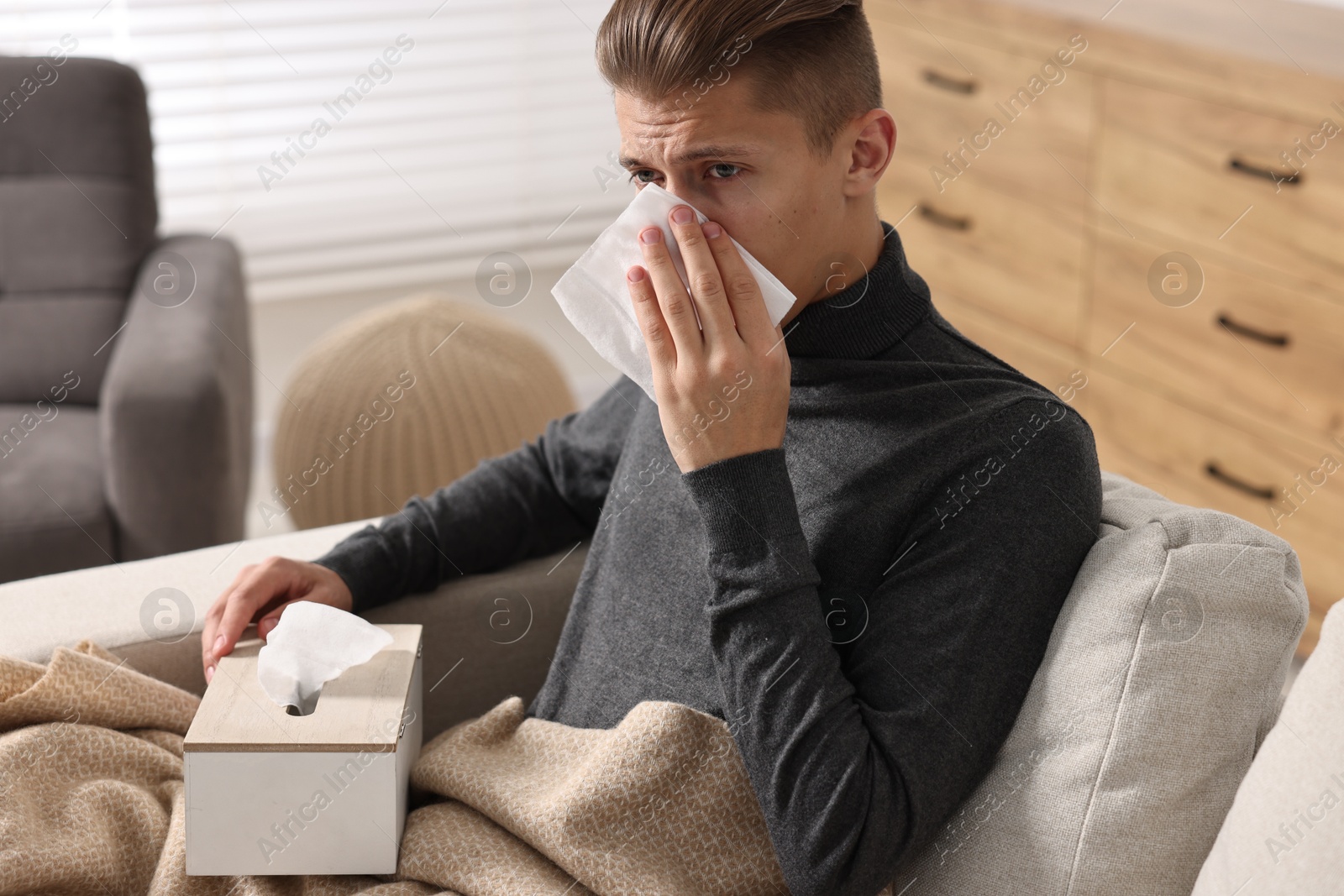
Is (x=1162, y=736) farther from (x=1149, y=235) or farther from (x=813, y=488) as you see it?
(x=1149, y=235)

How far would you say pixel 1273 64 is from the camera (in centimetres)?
203

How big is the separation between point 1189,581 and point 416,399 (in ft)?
4.65

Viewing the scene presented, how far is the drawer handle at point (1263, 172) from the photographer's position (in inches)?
79.8

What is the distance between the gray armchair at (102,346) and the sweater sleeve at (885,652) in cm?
128

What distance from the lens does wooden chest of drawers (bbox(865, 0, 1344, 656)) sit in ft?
6.79

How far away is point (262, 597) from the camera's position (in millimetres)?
1272

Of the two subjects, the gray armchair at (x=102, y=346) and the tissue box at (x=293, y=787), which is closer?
the tissue box at (x=293, y=787)

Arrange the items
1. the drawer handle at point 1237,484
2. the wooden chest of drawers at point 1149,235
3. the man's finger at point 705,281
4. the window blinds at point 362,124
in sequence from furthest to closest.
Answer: the window blinds at point 362,124 < the drawer handle at point 1237,484 < the wooden chest of drawers at point 1149,235 < the man's finger at point 705,281

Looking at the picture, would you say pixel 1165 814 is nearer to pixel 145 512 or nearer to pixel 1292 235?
pixel 1292 235

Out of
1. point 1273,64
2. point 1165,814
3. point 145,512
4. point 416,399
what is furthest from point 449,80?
point 1165,814

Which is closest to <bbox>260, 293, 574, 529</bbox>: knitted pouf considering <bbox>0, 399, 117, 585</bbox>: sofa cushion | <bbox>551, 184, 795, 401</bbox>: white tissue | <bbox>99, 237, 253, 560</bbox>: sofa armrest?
<bbox>99, 237, 253, 560</bbox>: sofa armrest

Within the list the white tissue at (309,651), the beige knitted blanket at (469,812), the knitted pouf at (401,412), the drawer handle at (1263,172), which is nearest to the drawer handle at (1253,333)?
the drawer handle at (1263,172)

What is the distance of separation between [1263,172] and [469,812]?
1644 mm

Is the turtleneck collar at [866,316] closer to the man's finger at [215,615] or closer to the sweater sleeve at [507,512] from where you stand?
the sweater sleeve at [507,512]
